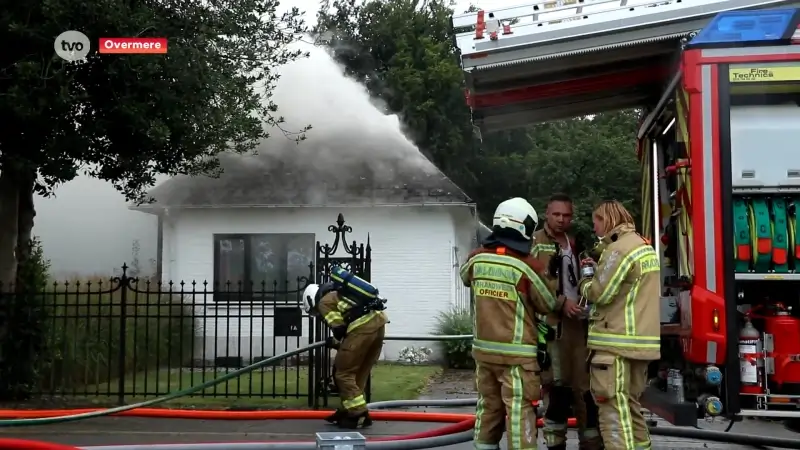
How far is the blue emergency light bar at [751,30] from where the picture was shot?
→ 15.9ft

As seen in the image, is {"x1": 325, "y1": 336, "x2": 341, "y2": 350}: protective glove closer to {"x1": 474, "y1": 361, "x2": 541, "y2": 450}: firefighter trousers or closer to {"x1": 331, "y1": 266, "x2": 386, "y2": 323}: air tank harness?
{"x1": 331, "y1": 266, "x2": 386, "y2": 323}: air tank harness

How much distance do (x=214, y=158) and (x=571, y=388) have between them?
256 inches

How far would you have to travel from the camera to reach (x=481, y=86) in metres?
5.97

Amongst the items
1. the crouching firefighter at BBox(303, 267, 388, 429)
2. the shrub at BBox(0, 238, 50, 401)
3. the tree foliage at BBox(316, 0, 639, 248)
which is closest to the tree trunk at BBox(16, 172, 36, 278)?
the shrub at BBox(0, 238, 50, 401)

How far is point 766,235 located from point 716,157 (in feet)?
2.04

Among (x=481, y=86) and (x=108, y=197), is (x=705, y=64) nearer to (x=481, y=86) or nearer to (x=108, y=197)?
(x=481, y=86)

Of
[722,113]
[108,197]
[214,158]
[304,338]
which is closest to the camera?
[722,113]

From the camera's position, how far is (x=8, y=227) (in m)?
9.11

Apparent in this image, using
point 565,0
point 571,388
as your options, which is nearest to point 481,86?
point 565,0

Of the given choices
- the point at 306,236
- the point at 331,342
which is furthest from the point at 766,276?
the point at 306,236

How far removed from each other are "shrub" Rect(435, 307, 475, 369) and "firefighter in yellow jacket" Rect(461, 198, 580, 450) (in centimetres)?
783

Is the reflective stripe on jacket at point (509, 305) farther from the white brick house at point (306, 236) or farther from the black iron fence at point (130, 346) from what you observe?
the white brick house at point (306, 236)

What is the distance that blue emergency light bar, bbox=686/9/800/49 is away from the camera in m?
4.85

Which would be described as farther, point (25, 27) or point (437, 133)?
point (437, 133)
